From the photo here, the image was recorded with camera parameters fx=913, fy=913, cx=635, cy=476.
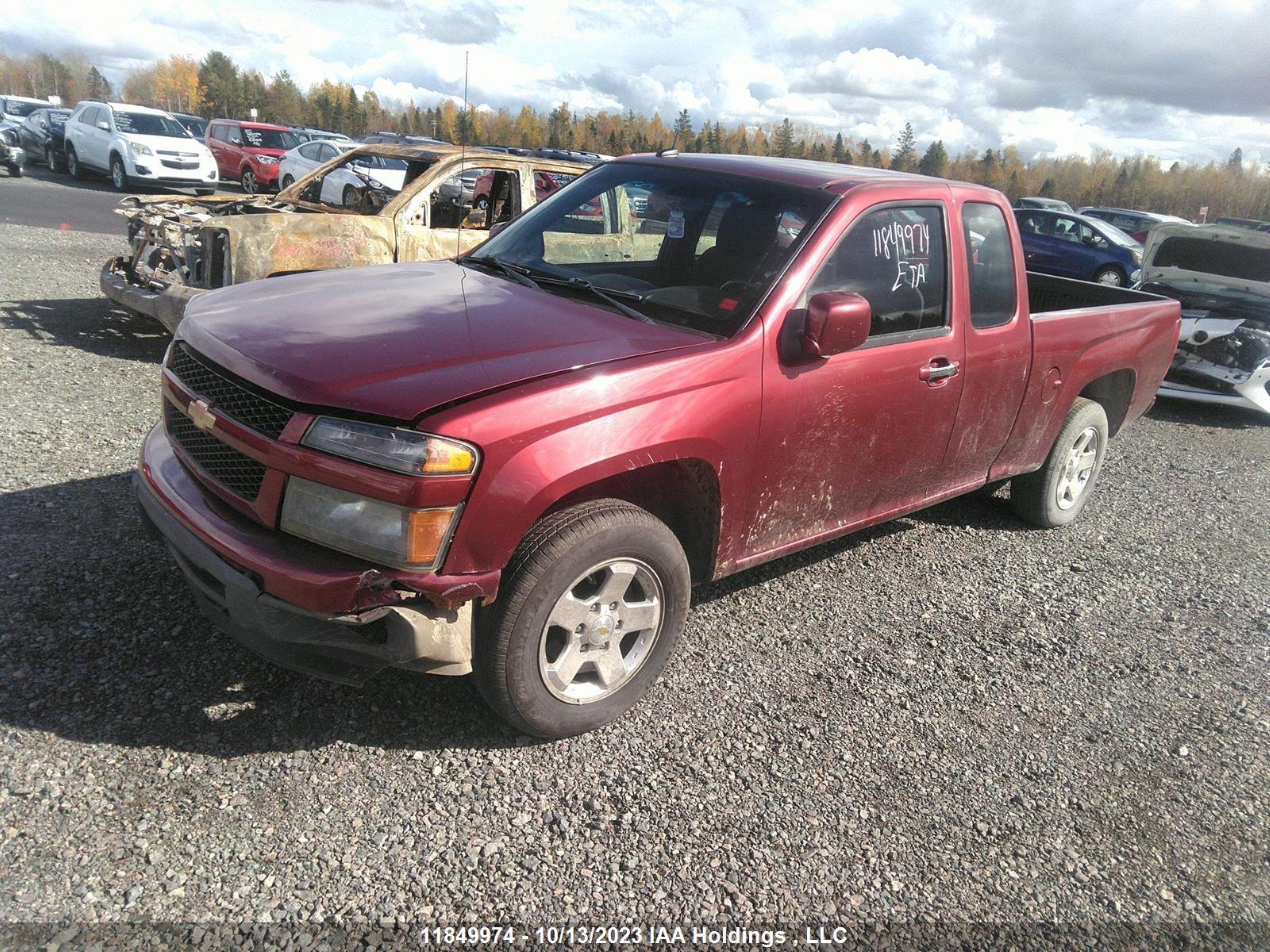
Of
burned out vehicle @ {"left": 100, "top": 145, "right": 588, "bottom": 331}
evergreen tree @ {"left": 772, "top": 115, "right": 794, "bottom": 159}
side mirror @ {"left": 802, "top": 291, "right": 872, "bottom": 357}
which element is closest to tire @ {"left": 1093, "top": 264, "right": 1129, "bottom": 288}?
burned out vehicle @ {"left": 100, "top": 145, "right": 588, "bottom": 331}

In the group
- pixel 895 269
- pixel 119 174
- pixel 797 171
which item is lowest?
pixel 119 174

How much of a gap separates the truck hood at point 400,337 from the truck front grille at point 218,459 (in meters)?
0.25

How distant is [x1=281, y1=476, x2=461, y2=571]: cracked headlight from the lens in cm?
253

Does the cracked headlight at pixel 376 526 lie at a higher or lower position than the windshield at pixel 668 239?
lower

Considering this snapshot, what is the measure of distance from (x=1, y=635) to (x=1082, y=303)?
620 centimetres

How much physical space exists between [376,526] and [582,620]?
762 mm

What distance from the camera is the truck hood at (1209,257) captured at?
929 cm

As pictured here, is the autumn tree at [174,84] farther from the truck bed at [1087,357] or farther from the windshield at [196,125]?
the truck bed at [1087,357]

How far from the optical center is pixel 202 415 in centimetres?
293

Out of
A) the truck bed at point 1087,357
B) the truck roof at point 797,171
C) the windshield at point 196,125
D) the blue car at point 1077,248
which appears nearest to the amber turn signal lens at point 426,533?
the truck roof at point 797,171

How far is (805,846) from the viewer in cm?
274

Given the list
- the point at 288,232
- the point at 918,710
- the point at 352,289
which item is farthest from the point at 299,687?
the point at 288,232

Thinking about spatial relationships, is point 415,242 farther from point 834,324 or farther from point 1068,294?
point 834,324

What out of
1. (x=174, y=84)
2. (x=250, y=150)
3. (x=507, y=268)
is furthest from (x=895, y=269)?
(x=174, y=84)
